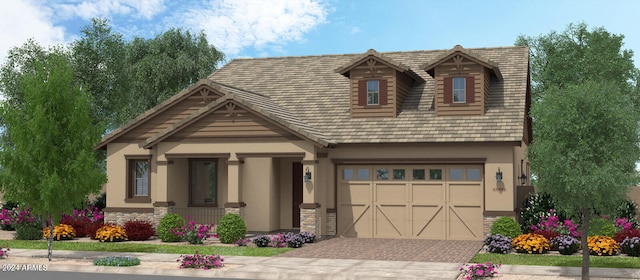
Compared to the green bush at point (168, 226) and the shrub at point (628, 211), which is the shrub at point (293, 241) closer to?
the green bush at point (168, 226)

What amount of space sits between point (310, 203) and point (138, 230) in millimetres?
6090

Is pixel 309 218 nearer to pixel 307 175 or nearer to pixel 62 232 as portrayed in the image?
pixel 307 175

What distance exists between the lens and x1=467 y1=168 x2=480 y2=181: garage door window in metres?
24.2

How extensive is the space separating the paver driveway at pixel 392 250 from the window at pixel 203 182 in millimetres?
5568

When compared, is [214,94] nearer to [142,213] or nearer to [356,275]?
[142,213]

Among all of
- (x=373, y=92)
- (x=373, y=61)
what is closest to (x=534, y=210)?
(x=373, y=92)

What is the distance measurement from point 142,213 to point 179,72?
19272 millimetres

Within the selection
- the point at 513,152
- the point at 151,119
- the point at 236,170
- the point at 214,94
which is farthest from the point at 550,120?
the point at 151,119

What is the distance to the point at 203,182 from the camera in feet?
90.9

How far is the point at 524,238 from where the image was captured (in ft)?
67.5

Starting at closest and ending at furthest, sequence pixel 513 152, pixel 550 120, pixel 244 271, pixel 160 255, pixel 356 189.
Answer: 1. pixel 550 120
2. pixel 244 271
3. pixel 160 255
4. pixel 513 152
5. pixel 356 189

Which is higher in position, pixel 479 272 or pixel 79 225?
pixel 79 225

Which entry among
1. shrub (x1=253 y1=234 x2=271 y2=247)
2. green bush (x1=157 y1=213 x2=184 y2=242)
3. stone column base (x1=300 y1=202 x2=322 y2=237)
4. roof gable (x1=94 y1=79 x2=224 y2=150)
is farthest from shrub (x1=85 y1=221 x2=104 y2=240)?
stone column base (x1=300 y1=202 x2=322 y2=237)

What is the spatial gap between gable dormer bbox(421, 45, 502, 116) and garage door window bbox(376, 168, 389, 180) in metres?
2.92
